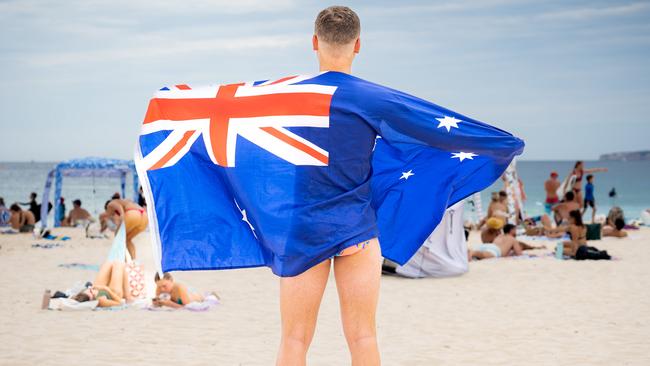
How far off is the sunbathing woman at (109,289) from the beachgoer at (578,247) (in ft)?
26.8

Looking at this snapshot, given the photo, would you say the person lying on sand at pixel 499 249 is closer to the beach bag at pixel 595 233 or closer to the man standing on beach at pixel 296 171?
the beach bag at pixel 595 233

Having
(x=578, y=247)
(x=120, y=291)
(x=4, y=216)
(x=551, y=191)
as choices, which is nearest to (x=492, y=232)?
(x=578, y=247)

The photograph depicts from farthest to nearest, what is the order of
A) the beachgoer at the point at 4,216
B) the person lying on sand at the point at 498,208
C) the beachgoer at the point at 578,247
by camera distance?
the beachgoer at the point at 4,216 < the person lying on sand at the point at 498,208 < the beachgoer at the point at 578,247

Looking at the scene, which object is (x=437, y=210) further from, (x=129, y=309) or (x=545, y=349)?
(x=129, y=309)

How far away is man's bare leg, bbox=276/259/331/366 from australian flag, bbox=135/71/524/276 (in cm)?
8

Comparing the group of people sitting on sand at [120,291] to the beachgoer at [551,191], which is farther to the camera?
the beachgoer at [551,191]

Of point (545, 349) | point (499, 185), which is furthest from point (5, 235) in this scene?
point (499, 185)

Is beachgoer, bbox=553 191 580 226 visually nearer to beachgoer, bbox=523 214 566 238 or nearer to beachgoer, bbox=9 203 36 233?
beachgoer, bbox=523 214 566 238

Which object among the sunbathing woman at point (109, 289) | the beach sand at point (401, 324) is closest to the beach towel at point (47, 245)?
the beach sand at point (401, 324)

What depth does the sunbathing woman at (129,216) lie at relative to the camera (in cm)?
905

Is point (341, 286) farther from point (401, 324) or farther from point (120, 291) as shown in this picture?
point (120, 291)

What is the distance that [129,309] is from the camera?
29.4 feet

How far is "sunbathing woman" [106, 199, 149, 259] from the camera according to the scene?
9.05 meters

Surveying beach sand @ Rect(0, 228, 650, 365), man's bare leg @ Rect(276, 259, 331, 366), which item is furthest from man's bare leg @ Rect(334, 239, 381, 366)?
beach sand @ Rect(0, 228, 650, 365)
